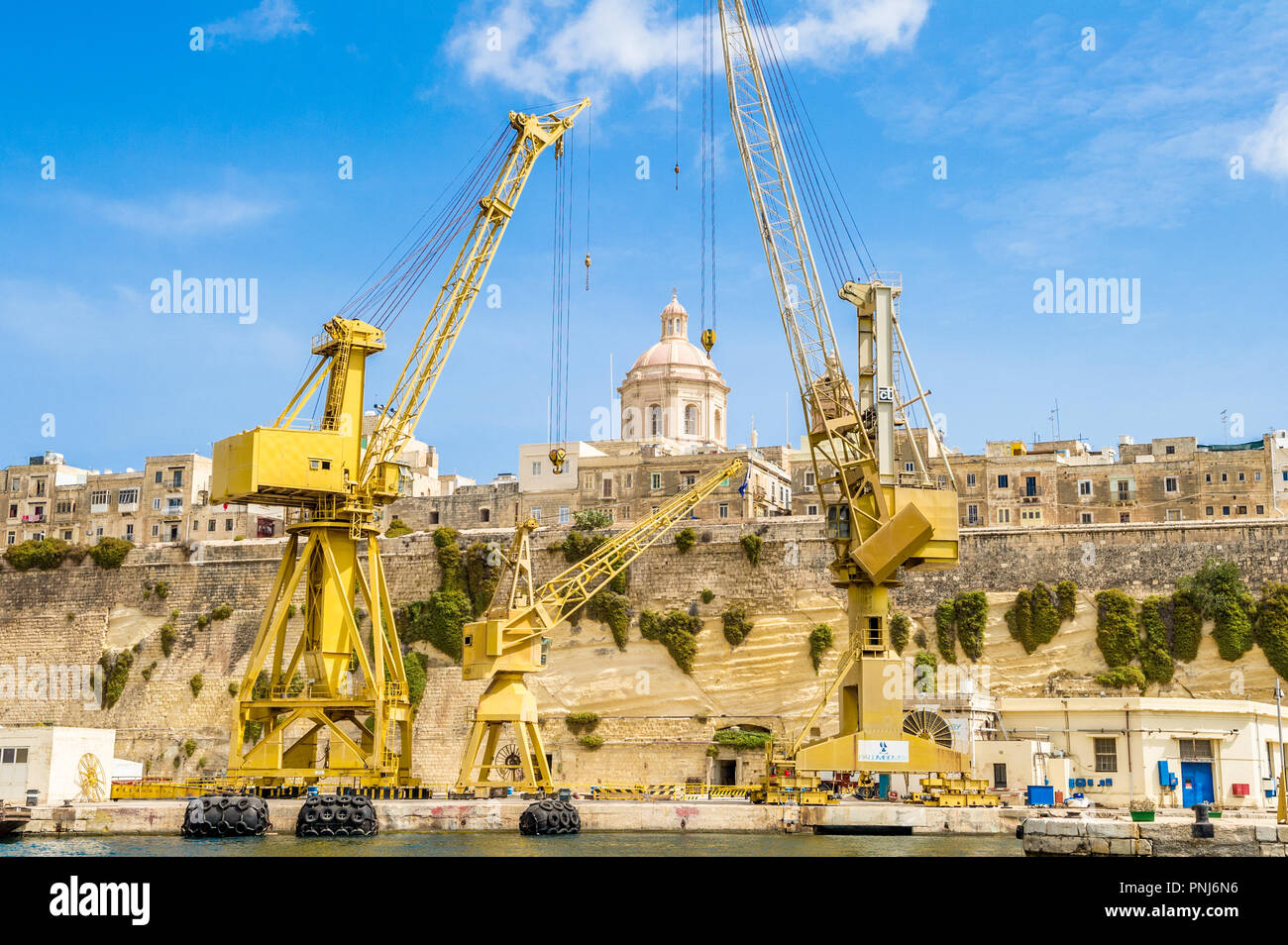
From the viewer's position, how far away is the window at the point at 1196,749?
139ft

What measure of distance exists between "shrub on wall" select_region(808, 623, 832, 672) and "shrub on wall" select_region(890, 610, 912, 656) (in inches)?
90.2

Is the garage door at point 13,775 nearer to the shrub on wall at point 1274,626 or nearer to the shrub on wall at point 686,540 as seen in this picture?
the shrub on wall at point 686,540

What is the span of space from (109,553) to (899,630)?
118 feet

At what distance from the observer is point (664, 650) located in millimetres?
56094

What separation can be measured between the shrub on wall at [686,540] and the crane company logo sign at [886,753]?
18.3 metres

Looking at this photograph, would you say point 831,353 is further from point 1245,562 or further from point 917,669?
point 1245,562

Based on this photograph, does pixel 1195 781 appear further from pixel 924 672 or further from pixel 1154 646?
pixel 924 672

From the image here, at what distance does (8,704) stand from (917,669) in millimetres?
39965

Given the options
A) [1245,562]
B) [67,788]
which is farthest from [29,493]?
[1245,562]

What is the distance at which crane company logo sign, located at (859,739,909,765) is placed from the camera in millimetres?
40875

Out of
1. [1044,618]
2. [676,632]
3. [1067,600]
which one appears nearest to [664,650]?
[676,632]
